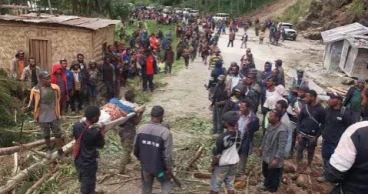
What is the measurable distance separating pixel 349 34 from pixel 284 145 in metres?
16.4

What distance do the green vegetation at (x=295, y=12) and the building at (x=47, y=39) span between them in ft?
109

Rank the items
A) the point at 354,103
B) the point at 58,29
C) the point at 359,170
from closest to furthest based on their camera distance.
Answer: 1. the point at 359,170
2. the point at 354,103
3. the point at 58,29

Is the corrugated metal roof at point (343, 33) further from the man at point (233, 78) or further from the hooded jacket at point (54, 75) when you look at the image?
the hooded jacket at point (54, 75)

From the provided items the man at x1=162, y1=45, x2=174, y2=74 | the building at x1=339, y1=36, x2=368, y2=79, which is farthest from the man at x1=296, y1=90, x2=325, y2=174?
the building at x1=339, y1=36, x2=368, y2=79

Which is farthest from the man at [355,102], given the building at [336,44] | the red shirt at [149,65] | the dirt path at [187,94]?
the building at [336,44]

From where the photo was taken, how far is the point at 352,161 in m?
3.52

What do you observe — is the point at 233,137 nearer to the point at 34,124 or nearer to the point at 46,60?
the point at 34,124

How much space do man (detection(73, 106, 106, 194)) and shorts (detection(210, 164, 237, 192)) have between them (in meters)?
1.71

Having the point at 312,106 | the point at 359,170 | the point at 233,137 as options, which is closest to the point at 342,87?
the point at 312,106

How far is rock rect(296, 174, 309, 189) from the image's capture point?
25.4ft

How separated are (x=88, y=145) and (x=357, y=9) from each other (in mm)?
31763

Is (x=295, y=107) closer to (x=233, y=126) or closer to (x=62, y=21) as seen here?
(x=233, y=126)

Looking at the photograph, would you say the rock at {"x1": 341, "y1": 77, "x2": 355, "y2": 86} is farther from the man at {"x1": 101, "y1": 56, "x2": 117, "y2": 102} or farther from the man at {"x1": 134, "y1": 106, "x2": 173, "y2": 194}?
the man at {"x1": 134, "y1": 106, "x2": 173, "y2": 194}

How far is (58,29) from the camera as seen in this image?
12.9 m
